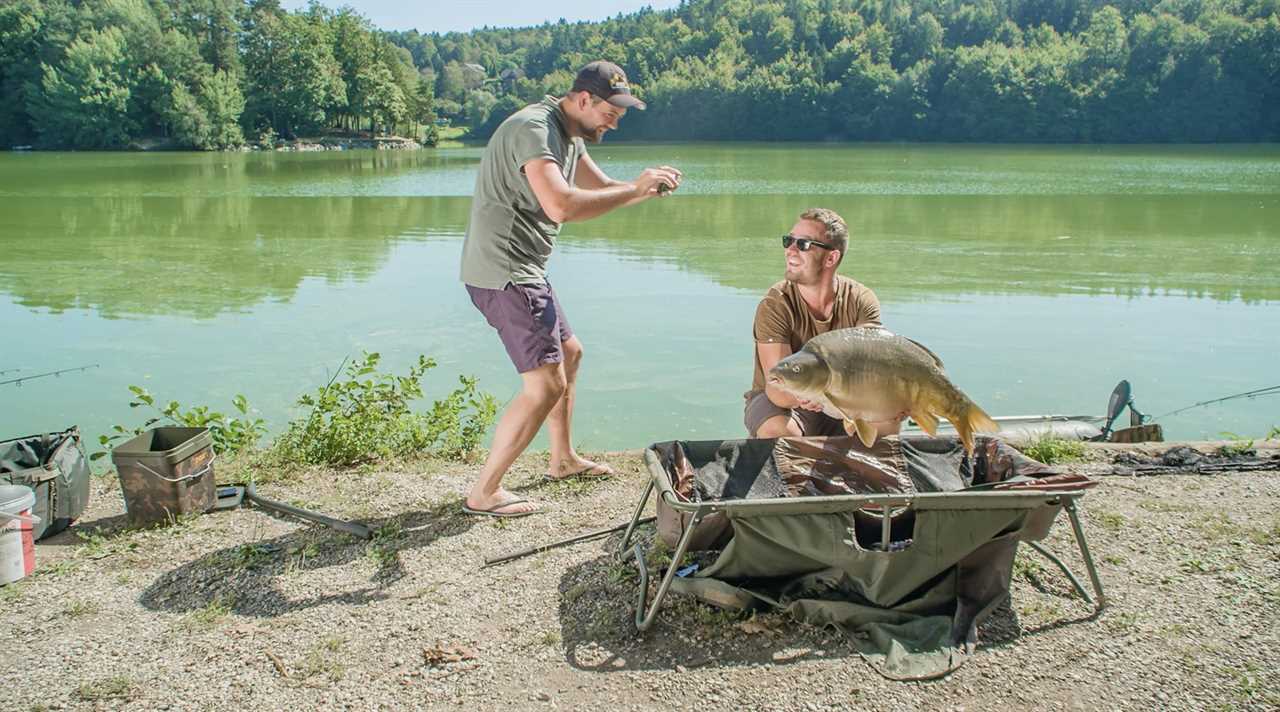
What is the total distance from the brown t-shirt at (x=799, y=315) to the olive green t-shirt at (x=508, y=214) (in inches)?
37.7

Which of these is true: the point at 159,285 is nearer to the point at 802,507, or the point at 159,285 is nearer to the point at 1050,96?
the point at 802,507

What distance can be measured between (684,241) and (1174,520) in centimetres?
1470

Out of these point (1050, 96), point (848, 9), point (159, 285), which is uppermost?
point (848, 9)

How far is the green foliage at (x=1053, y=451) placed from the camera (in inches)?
211

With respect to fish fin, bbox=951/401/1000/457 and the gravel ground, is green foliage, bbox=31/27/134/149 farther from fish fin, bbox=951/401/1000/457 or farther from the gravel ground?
fish fin, bbox=951/401/1000/457

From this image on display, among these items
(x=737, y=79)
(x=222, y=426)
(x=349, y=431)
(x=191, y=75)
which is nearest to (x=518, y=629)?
(x=349, y=431)

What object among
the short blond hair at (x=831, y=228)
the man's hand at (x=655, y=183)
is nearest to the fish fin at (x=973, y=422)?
the short blond hair at (x=831, y=228)

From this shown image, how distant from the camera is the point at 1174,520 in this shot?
4375 millimetres

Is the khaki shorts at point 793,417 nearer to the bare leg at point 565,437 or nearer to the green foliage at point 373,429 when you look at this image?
the bare leg at point 565,437

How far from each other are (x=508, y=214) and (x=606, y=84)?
2.24 ft

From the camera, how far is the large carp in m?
3.31

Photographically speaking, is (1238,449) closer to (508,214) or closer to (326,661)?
(508,214)

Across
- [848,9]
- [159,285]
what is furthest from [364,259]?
[848,9]

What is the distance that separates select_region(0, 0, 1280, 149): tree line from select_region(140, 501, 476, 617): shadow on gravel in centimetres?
8278
